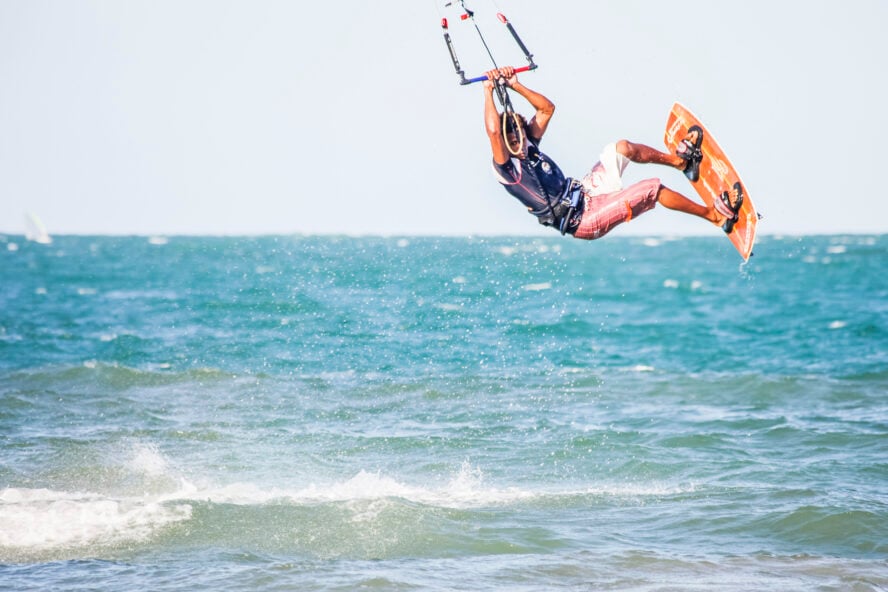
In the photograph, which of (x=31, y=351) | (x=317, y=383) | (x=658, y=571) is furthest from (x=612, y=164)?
(x=31, y=351)

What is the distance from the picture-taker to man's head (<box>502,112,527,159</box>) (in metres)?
9.09

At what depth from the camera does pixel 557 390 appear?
1900cm

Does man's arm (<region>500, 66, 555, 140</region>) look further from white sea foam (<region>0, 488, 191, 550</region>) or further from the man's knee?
white sea foam (<region>0, 488, 191, 550</region>)

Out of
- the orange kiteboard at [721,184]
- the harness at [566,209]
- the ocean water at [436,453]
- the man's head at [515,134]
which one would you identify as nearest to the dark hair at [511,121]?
the man's head at [515,134]

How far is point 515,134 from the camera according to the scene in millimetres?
9203

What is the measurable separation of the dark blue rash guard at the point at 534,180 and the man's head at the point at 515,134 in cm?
12

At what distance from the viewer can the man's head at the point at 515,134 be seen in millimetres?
9086

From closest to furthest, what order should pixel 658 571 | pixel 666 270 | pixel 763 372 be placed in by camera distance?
pixel 658 571
pixel 763 372
pixel 666 270

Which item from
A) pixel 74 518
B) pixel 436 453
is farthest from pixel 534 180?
pixel 74 518

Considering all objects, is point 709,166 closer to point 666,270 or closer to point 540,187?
point 540,187

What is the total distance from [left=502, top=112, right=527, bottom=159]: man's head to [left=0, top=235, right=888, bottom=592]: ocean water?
3.94 meters

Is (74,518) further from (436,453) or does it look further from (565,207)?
(565,207)

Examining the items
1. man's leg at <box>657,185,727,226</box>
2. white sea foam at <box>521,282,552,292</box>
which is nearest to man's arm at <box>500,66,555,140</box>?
man's leg at <box>657,185,727,226</box>

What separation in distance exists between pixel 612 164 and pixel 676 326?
23396 mm
